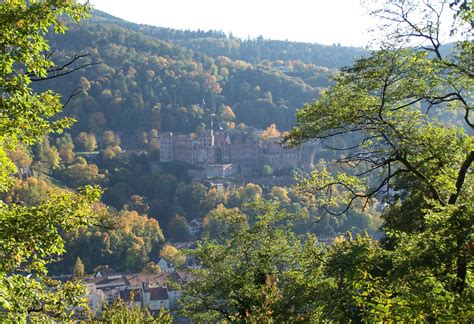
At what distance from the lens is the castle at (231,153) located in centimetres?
8150

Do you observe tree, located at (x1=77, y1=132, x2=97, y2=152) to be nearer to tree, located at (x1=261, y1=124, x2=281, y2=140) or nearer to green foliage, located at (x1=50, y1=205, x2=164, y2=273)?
tree, located at (x1=261, y1=124, x2=281, y2=140)

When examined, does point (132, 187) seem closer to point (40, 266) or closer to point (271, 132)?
point (271, 132)

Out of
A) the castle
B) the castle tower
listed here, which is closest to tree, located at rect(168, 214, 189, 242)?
the castle

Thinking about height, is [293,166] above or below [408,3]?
below

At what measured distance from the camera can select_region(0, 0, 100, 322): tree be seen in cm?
536

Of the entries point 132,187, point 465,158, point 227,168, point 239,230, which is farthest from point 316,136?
point 227,168

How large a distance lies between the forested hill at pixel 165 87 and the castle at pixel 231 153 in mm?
10607

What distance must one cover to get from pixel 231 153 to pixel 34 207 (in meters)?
79.0

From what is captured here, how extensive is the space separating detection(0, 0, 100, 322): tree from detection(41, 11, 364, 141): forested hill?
78.8 metres

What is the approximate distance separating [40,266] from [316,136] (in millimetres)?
4142

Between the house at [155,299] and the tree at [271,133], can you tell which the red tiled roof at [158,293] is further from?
the tree at [271,133]

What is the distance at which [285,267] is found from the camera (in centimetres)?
1322

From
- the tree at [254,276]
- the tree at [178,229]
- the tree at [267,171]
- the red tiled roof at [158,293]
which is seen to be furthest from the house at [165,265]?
the tree at [254,276]

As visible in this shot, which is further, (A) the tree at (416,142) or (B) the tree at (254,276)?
(B) the tree at (254,276)
